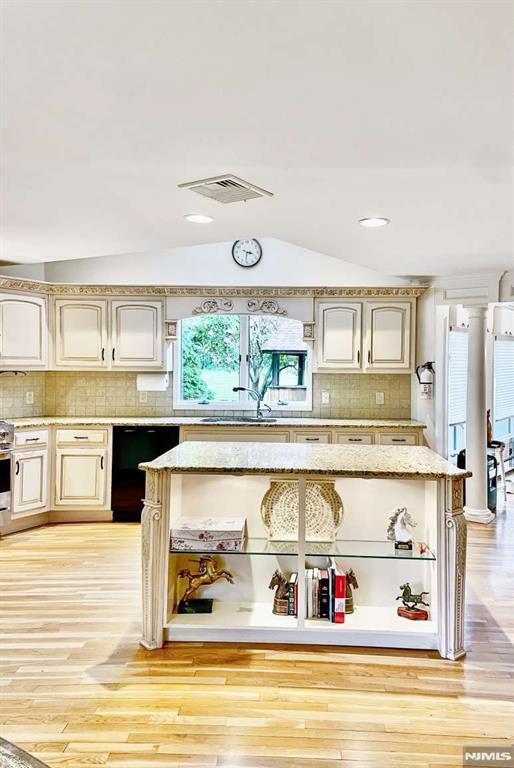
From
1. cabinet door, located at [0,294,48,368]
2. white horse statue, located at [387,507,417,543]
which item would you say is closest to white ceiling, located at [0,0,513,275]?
white horse statue, located at [387,507,417,543]

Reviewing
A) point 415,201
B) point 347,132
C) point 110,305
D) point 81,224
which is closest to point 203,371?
point 110,305

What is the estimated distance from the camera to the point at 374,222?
3.00 metres

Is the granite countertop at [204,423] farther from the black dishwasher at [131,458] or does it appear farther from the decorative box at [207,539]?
the decorative box at [207,539]

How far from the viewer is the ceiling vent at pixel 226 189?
2.32 meters

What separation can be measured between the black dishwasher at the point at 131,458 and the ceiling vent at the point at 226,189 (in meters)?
2.65

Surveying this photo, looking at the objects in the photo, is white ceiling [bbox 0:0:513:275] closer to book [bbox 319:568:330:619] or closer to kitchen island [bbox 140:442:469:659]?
kitchen island [bbox 140:442:469:659]

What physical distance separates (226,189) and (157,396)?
10.3 ft

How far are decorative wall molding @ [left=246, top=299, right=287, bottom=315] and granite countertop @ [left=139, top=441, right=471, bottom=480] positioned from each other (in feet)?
7.21

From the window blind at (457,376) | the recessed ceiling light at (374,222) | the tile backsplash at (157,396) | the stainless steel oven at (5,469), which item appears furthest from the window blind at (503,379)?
the stainless steel oven at (5,469)

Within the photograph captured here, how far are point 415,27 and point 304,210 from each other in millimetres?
1582

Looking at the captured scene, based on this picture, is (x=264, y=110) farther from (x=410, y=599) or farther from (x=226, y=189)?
(x=410, y=599)

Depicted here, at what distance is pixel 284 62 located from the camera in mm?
1384

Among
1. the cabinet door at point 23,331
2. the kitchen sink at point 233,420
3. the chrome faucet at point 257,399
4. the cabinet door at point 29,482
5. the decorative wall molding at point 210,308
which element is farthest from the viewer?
the chrome faucet at point 257,399

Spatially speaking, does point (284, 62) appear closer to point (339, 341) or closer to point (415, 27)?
point (415, 27)
